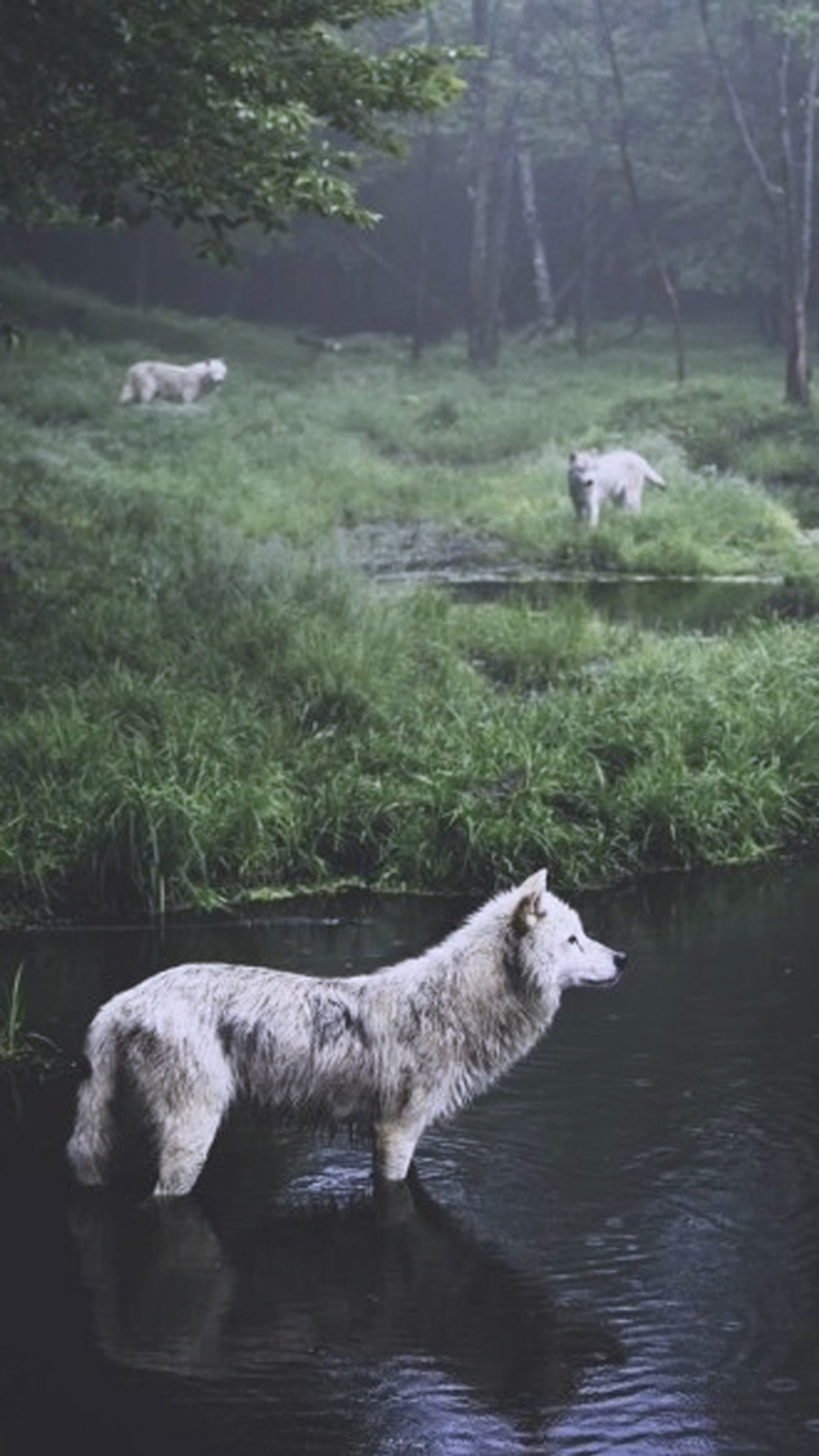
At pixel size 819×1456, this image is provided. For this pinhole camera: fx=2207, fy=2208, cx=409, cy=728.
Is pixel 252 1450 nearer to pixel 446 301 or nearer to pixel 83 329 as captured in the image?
pixel 83 329

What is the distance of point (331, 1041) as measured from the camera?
8391 mm

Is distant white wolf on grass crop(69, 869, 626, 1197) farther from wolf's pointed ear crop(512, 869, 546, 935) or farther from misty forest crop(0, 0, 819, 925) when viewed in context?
misty forest crop(0, 0, 819, 925)

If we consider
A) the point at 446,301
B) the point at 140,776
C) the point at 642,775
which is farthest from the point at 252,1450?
the point at 446,301

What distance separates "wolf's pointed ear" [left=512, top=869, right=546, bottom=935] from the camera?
8625 mm

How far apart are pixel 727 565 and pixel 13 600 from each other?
11608mm

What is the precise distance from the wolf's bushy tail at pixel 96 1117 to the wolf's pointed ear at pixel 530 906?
1675 millimetres

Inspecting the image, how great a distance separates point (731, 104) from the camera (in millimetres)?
44656

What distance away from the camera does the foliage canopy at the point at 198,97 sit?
720 inches

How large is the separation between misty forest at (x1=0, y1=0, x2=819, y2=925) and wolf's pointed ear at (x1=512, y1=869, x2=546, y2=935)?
533 cm

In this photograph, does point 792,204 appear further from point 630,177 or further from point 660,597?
point 660,597

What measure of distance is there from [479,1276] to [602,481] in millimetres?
22088

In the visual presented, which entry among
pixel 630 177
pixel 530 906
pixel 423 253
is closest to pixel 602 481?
pixel 630 177

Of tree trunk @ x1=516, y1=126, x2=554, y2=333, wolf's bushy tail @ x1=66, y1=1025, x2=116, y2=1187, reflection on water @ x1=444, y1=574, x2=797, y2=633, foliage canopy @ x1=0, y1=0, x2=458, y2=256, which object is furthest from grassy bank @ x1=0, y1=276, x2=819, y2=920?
tree trunk @ x1=516, y1=126, x2=554, y2=333

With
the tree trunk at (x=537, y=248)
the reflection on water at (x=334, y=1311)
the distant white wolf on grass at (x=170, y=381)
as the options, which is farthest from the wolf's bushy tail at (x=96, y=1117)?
the tree trunk at (x=537, y=248)
